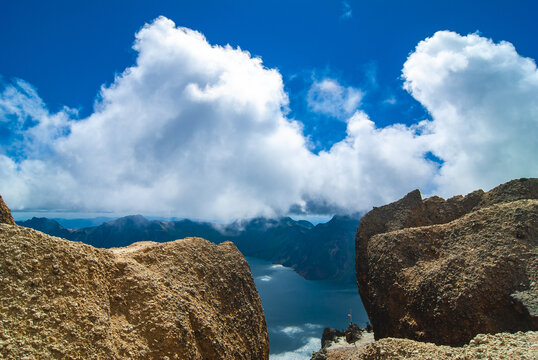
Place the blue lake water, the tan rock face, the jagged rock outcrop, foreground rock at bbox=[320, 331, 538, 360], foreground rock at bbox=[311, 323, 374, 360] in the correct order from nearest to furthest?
the tan rock face, foreground rock at bbox=[320, 331, 538, 360], the jagged rock outcrop, foreground rock at bbox=[311, 323, 374, 360], the blue lake water

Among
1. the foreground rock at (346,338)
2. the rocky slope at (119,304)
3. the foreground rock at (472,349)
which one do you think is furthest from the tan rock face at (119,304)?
the foreground rock at (346,338)

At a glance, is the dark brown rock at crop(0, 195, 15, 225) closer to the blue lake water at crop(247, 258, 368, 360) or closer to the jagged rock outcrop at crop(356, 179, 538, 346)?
the jagged rock outcrop at crop(356, 179, 538, 346)

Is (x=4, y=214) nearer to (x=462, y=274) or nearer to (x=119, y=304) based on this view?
(x=119, y=304)

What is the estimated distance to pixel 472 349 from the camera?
12039 mm

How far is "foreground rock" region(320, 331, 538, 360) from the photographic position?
10.8m

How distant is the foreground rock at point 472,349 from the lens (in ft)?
35.6

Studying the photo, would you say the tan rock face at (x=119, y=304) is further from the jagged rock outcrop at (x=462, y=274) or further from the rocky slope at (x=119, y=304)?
the jagged rock outcrop at (x=462, y=274)

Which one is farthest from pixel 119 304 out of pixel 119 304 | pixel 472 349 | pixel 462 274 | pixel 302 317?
pixel 302 317

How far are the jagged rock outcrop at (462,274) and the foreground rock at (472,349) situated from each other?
408 centimetres

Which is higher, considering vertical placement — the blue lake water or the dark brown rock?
the dark brown rock

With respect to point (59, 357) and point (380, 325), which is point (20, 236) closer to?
point (59, 357)

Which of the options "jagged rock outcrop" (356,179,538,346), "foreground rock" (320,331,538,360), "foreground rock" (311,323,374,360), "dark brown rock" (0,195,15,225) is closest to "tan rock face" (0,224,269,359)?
"dark brown rock" (0,195,15,225)

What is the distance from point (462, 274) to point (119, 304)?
20.3 m

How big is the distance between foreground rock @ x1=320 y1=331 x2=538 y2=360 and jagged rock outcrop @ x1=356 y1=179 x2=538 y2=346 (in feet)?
13.4
